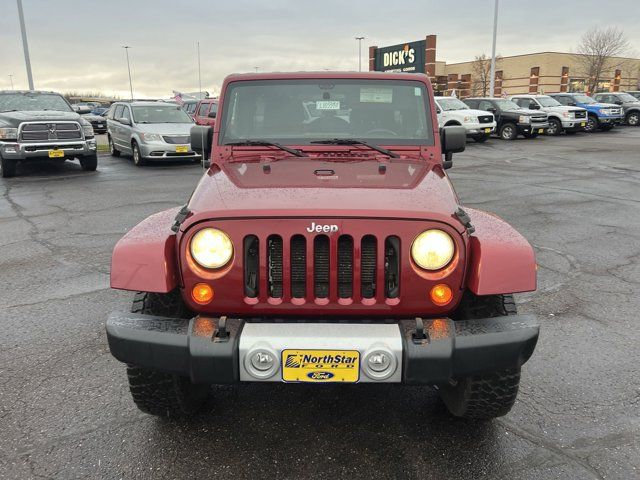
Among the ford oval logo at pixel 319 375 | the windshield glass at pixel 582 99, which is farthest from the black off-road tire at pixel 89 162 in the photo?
the windshield glass at pixel 582 99

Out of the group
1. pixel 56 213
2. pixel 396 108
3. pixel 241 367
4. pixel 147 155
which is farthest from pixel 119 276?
pixel 147 155

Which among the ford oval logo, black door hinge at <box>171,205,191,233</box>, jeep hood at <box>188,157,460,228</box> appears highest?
jeep hood at <box>188,157,460,228</box>

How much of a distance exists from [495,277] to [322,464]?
47.6 inches

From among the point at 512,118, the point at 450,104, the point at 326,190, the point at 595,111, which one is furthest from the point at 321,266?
the point at 595,111

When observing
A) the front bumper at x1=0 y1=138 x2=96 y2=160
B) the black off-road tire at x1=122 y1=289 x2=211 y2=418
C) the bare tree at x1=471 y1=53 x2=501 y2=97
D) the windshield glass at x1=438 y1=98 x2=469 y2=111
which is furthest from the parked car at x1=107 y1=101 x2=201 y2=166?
the bare tree at x1=471 y1=53 x2=501 y2=97

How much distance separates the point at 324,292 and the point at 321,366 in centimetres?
36

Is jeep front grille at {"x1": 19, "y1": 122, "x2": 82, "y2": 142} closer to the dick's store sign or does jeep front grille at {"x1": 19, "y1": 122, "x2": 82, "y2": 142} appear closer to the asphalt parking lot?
the asphalt parking lot

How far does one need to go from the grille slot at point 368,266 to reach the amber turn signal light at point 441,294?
27cm

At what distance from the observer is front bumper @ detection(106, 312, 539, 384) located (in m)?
2.21

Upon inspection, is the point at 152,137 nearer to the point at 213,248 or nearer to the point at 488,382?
the point at 213,248

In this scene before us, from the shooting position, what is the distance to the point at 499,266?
2.37 m

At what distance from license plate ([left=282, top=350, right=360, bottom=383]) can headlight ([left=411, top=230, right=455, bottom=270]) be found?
20.1 inches

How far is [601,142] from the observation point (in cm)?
2156

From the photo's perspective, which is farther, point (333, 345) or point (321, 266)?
point (321, 266)
